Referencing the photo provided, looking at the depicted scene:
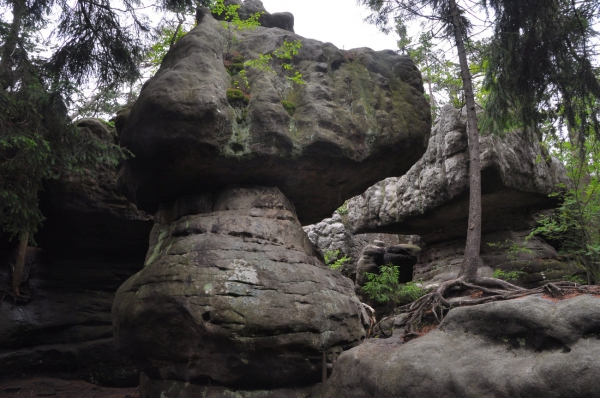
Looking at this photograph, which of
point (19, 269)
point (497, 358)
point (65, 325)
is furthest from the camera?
point (65, 325)

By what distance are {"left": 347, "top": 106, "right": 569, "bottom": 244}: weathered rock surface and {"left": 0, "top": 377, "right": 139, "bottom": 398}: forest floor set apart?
863 centimetres

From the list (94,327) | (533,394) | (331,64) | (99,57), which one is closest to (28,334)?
(94,327)

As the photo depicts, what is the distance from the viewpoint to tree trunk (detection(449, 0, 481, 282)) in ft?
25.1

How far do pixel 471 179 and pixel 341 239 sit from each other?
34.1 feet

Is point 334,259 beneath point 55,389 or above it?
above

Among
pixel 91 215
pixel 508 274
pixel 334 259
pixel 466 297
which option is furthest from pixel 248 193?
pixel 334 259

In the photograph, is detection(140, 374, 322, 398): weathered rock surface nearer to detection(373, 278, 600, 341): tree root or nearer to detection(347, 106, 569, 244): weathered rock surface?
detection(373, 278, 600, 341): tree root

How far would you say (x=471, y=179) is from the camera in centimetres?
836

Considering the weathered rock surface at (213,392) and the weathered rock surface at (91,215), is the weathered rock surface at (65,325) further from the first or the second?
the weathered rock surface at (213,392)

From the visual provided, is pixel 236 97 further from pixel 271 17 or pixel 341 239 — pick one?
pixel 341 239

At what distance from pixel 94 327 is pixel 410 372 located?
9.03 meters

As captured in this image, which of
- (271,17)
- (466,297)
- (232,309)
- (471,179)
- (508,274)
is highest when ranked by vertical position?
(271,17)

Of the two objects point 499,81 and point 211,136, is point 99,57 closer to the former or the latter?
point 211,136

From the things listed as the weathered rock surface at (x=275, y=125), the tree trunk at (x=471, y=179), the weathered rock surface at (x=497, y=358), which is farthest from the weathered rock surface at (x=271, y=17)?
the weathered rock surface at (x=497, y=358)
